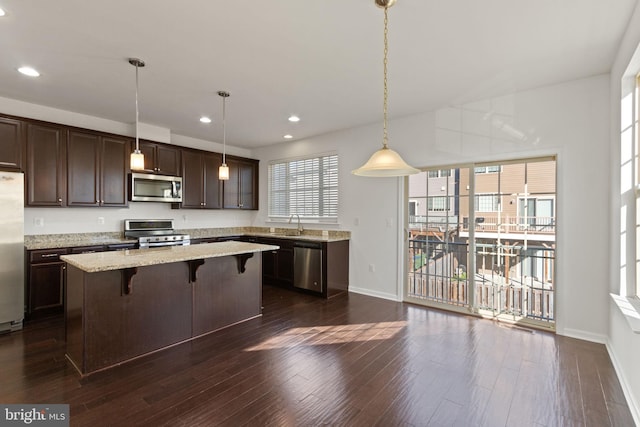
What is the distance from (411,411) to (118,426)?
186 cm

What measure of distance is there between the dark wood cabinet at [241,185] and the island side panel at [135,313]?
3212mm

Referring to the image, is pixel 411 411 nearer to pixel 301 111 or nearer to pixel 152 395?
pixel 152 395

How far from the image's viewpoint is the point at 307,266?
4.96m

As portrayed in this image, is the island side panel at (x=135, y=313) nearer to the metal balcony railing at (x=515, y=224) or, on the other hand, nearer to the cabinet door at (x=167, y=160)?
the cabinet door at (x=167, y=160)

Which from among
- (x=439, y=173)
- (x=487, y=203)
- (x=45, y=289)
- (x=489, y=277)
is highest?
(x=439, y=173)

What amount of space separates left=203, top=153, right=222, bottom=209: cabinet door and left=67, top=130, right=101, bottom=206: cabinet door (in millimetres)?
1724

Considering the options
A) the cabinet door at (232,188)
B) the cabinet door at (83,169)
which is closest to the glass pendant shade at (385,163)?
the cabinet door at (83,169)

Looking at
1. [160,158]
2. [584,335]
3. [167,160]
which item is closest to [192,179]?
[167,160]

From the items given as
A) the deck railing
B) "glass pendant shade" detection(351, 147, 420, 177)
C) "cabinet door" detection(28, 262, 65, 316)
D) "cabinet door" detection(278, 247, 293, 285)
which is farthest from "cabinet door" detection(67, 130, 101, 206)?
the deck railing

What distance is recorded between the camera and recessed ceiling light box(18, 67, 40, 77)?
10.0ft

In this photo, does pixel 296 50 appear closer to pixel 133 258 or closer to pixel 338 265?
pixel 133 258

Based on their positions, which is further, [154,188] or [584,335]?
[154,188]

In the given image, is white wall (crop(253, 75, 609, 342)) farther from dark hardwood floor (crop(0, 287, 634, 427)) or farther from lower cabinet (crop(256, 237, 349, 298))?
dark hardwood floor (crop(0, 287, 634, 427))

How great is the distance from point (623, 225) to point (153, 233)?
5925 mm
